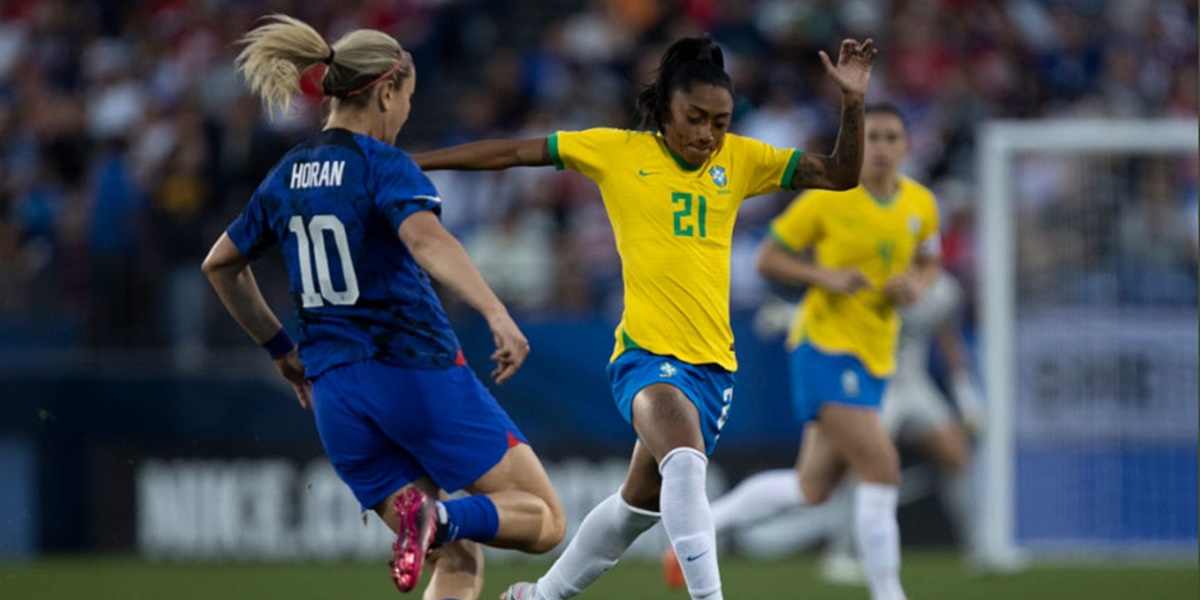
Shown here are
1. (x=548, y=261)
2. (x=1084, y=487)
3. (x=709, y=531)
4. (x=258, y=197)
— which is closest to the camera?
(x=258, y=197)

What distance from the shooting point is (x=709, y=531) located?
680 cm

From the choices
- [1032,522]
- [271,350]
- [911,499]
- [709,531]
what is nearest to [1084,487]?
[1032,522]

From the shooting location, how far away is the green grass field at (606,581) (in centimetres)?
1048

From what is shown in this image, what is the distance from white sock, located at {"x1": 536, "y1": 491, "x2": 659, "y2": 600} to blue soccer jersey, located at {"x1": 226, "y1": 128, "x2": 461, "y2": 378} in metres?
1.23

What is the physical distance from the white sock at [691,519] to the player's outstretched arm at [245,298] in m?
1.37

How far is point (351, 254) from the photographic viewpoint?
6.09m

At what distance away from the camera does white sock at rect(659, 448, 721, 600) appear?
676cm

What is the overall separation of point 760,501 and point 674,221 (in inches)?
136

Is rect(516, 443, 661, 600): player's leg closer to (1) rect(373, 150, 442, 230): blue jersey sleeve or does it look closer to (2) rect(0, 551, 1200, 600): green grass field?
(1) rect(373, 150, 442, 230): blue jersey sleeve

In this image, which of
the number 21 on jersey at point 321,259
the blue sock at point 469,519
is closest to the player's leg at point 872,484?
the blue sock at point 469,519

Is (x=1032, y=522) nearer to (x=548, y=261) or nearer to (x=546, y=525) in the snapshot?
(x=548, y=261)

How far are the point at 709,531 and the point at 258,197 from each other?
2.02m

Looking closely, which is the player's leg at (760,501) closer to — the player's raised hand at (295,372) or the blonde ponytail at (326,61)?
the player's raised hand at (295,372)

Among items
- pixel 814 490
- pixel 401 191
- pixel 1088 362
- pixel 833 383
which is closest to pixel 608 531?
pixel 401 191
